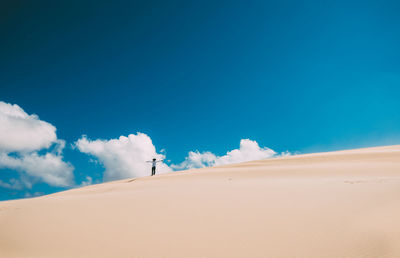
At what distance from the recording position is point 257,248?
9.94 ft

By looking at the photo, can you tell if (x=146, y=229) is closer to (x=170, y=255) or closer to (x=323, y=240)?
(x=170, y=255)

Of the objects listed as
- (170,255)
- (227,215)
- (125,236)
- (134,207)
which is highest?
(134,207)

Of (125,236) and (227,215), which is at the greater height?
(227,215)

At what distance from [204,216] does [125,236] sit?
4.63 ft

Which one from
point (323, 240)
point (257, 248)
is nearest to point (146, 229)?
point (257, 248)

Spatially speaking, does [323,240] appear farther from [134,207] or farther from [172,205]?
[134,207]

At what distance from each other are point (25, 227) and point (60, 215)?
2.24 feet

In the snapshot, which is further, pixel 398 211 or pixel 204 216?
pixel 204 216

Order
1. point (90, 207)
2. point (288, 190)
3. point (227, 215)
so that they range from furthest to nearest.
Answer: point (288, 190), point (90, 207), point (227, 215)

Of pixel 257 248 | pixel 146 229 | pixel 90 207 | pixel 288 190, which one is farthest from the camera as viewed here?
Answer: pixel 288 190

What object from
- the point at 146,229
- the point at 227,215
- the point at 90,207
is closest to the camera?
the point at 146,229

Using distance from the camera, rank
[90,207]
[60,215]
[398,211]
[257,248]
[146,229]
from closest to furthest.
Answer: [257,248] → [398,211] → [146,229] → [60,215] → [90,207]

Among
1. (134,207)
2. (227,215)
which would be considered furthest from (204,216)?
(134,207)

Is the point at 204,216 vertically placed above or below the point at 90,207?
below
